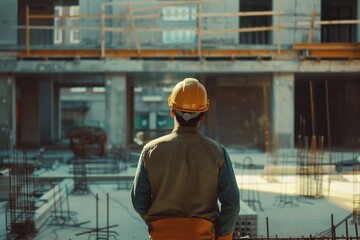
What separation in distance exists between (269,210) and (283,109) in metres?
10.0

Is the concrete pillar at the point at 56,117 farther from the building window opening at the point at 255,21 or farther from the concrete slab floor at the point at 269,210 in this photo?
the concrete slab floor at the point at 269,210

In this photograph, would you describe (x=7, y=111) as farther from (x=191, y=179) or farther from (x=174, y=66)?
(x=191, y=179)

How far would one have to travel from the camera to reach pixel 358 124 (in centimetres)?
2511

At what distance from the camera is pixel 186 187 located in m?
3.24

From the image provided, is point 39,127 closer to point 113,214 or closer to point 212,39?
point 212,39

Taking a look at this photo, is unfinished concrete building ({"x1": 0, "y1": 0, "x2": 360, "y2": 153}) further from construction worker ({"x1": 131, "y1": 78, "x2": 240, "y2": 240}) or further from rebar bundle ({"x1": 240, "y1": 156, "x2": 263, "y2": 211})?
construction worker ({"x1": 131, "y1": 78, "x2": 240, "y2": 240})

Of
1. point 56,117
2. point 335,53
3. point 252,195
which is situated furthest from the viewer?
point 56,117

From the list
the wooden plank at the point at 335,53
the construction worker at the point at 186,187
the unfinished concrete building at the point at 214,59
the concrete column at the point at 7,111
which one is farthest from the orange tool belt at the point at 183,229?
the concrete column at the point at 7,111

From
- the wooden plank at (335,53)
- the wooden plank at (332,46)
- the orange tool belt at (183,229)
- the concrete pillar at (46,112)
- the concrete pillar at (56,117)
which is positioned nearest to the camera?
the orange tool belt at (183,229)

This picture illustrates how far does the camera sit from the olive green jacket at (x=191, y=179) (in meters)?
3.24

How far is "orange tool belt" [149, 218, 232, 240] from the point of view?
3.22 meters

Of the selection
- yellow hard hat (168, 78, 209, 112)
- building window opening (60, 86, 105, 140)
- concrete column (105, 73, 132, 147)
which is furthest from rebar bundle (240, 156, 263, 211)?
building window opening (60, 86, 105, 140)

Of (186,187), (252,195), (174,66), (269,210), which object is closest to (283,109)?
(174,66)

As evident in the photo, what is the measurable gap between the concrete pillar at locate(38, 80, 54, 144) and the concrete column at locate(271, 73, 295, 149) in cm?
1375
